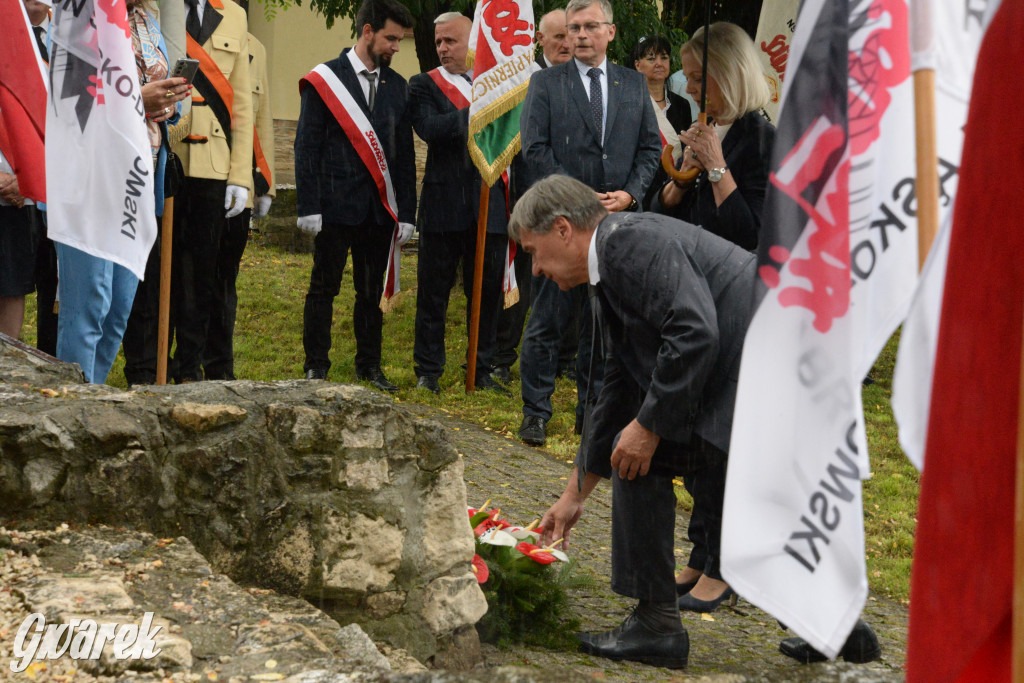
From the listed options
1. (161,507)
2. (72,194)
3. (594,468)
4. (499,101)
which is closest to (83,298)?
(72,194)

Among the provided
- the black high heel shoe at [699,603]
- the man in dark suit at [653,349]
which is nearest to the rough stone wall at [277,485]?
the man in dark suit at [653,349]

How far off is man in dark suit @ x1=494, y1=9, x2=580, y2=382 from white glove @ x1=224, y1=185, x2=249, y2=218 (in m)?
1.72

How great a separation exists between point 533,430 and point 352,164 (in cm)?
209

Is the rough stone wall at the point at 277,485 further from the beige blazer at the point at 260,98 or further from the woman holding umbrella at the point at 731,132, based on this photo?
the beige blazer at the point at 260,98

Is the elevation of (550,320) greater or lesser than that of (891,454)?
greater

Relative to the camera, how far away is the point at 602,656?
389 centimetres

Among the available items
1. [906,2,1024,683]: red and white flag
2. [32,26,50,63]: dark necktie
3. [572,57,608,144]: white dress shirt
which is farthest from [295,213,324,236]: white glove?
[906,2,1024,683]: red and white flag

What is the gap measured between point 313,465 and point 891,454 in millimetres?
5010

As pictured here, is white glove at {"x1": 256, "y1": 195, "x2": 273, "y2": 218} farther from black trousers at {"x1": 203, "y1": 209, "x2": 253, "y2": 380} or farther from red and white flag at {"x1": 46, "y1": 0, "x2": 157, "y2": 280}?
red and white flag at {"x1": 46, "y1": 0, "x2": 157, "y2": 280}

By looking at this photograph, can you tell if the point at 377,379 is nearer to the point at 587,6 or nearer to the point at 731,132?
A: the point at 587,6

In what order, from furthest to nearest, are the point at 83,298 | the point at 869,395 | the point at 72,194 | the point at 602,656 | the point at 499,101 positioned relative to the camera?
the point at 869,395 → the point at 499,101 → the point at 83,298 → the point at 72,194 → the point at 602,656

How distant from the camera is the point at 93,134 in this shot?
4301 millimetres

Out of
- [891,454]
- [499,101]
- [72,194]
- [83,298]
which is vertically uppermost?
[499,101]

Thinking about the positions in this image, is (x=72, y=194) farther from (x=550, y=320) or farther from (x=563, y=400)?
(x=563, y=400)
